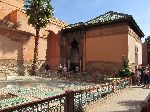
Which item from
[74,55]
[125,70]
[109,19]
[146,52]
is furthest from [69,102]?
[146,52]

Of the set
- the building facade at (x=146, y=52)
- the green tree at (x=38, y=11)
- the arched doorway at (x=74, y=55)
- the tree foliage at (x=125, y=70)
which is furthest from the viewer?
the building facade at (x=146, y=52)

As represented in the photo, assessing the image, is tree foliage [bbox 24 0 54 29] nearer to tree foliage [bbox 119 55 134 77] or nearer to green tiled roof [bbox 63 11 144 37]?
green tiled roof [bbox 63 11 144 37]

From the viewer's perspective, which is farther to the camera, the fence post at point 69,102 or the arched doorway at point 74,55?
the arched doorway at point 74,55

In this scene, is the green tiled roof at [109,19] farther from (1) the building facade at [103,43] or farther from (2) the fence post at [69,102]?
(2) the fence post at [69,102]

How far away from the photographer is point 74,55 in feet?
91.4

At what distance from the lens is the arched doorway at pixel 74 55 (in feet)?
89.2

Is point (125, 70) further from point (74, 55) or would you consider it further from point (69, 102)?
point (69, 102)

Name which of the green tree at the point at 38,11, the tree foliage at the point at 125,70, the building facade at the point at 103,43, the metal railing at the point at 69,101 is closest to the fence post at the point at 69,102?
the metal railing at the point at 69,101

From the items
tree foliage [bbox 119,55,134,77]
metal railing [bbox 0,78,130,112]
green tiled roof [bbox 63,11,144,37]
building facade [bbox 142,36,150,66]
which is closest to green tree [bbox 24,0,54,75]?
green tiled roof [bbox 63,11,144,37]

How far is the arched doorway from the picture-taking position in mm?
27198

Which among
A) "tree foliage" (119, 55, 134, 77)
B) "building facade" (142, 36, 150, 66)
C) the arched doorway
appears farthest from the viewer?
"building facade" (142, 36, 150, 66)

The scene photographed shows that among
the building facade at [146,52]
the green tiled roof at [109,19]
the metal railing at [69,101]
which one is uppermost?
the green tiled roof at [109,19]

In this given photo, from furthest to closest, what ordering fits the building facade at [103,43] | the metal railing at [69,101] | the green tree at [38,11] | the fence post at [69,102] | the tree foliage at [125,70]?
the green tree at [38,11] < the building facade at [103,43] < the tree foliage at [125,70] < the fence post at [69,102] < the metal railing at [69,101]

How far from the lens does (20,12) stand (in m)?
27.0
